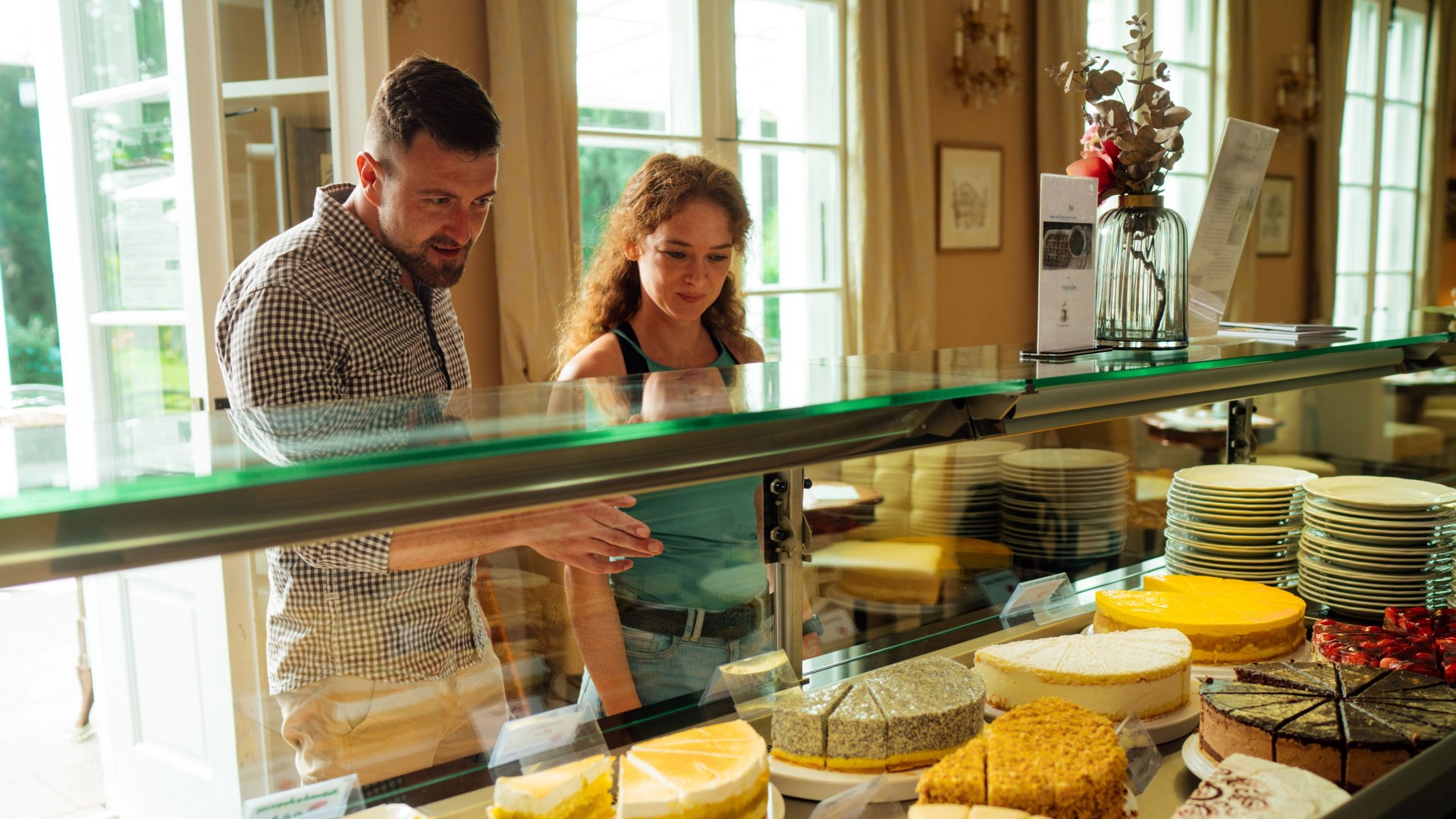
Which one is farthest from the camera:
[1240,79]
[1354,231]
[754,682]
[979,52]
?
[1354,231]

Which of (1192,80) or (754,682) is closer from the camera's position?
(754,682)

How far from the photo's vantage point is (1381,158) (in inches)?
344

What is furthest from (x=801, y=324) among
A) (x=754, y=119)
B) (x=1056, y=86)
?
(x=1056, y=86)

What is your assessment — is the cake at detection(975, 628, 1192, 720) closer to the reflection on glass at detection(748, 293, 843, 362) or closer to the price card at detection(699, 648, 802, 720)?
the price card at detection(699, 648, 802, 720)

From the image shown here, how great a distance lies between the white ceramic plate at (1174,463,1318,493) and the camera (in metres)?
1.80

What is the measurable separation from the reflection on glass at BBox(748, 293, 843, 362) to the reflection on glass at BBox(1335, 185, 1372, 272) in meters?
5.47

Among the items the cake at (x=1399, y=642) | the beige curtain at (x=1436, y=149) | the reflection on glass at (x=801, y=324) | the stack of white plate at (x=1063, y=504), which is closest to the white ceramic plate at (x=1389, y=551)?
the cake at (x=1399, y=642)

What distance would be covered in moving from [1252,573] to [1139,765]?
0.81m

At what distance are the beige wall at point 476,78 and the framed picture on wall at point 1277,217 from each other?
19.3 feet

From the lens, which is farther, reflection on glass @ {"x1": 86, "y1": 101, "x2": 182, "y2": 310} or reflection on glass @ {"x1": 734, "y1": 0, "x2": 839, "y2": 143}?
reflection on glass @ {"x1": 734, "y1": 0, "x2": 839, "y2": 143}

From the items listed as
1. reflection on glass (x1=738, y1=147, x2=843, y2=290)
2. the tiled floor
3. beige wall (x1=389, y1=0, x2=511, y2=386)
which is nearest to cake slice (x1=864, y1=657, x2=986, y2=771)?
the tiled floor

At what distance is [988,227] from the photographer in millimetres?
5824

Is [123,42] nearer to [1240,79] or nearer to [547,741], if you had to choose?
[547,741]

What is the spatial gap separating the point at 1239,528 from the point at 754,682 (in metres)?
0.98
